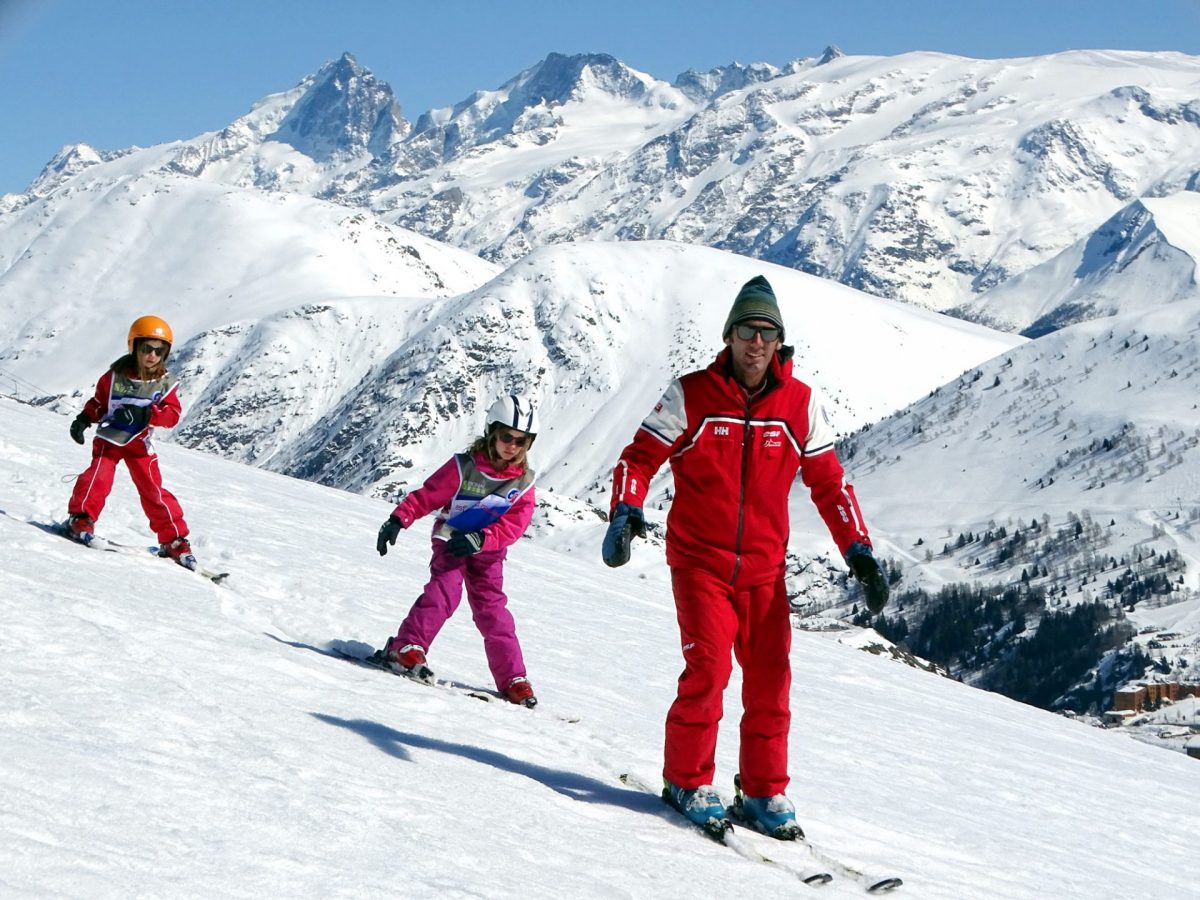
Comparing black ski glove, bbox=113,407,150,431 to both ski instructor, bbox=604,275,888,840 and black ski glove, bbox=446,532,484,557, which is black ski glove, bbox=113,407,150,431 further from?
ski instructor, bbox=604,275,888,840

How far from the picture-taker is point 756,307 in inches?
255

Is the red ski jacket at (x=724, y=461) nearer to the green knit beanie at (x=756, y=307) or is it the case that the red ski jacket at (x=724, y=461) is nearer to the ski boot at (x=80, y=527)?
the green knit beanie at (x=756, y=307)

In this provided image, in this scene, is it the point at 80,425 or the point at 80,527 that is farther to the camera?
the point at 80,425

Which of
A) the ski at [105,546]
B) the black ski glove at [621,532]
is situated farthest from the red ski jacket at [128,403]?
the black ski glove at [621,532]

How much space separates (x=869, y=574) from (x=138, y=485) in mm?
7096

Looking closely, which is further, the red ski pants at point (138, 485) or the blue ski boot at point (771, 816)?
the red ski pants at point (138, 485)

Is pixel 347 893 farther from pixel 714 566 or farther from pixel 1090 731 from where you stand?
pixel 1090 731

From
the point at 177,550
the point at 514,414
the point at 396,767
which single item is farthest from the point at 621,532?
the point at 177,550

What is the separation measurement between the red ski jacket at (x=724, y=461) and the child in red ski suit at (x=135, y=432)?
5.74m

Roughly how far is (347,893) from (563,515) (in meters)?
125

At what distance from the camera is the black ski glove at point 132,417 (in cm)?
1105

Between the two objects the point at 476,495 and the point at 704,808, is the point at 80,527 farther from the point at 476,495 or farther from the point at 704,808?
the point at 704,808

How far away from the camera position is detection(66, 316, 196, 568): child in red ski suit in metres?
10.9

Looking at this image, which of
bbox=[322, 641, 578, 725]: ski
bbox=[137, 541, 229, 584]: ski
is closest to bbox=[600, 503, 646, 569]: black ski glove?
bbox=[322, 641, 578, 725]: ski
